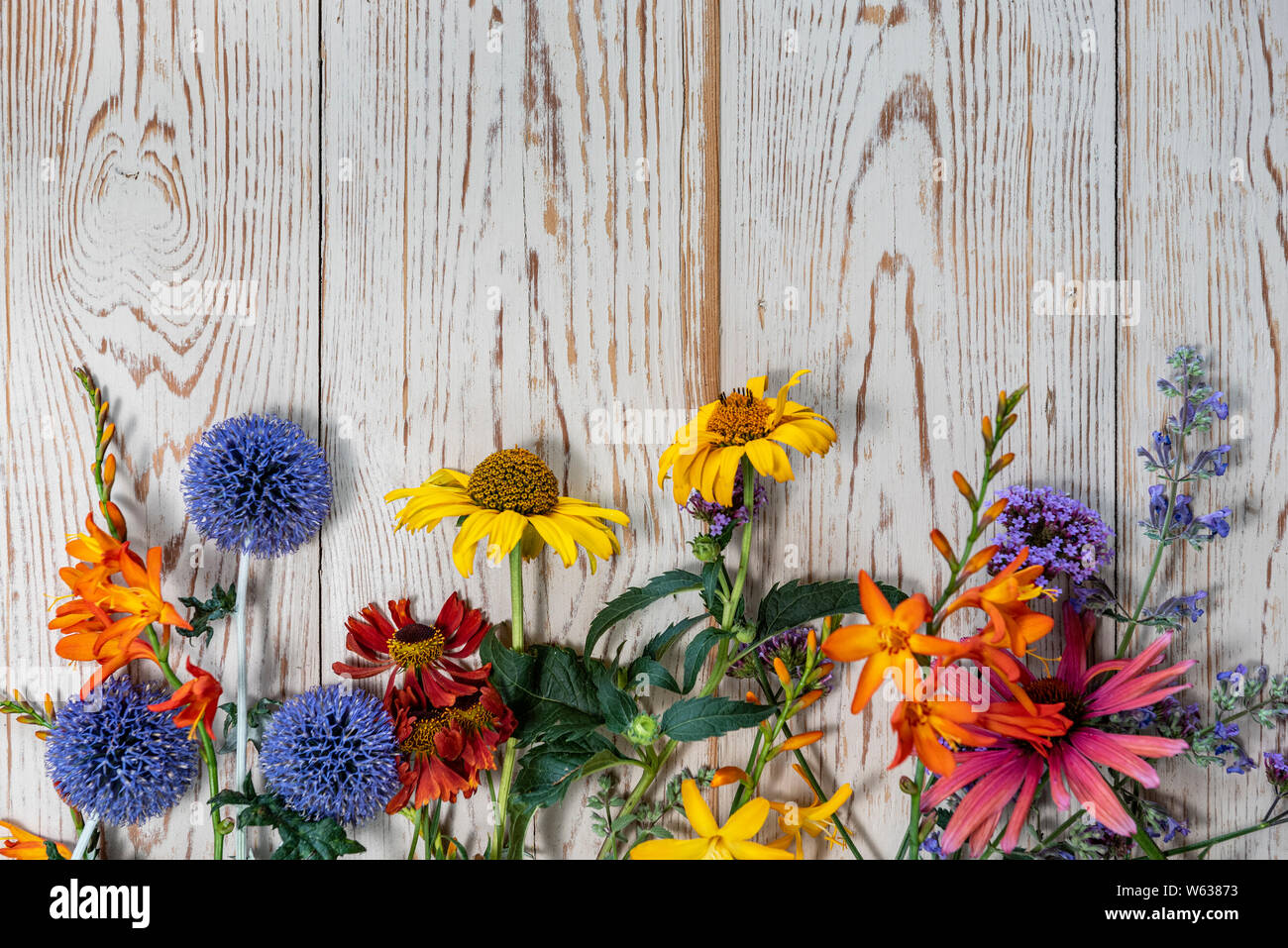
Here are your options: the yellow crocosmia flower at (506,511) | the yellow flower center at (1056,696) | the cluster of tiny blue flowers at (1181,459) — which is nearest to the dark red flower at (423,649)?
the yellow crocosmia flower at (506,511)

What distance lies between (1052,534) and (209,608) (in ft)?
2.85

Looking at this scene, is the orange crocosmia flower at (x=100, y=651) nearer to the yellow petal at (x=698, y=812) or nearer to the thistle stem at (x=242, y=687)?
the thistle stem at (x=242, y=687)

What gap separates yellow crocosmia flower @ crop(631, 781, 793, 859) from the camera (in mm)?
642

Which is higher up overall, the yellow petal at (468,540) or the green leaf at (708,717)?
the yellow petal at (468,540)

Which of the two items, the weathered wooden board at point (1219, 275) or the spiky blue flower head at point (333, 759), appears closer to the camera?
the spiky blue flower head at point (333, 759)

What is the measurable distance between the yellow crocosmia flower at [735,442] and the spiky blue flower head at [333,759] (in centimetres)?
39

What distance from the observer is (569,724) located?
0.74 metres

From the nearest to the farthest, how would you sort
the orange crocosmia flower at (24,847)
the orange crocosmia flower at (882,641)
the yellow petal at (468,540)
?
the orange crocosmia flower at (882,641)
the yellow petal at (468,540)
the orange crocosmia flower at (24,847)

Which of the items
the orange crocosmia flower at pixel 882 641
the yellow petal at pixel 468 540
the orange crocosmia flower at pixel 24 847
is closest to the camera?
the orange crocosmia flower at pixel 882 641

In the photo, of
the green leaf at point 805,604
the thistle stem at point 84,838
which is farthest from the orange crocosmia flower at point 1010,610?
the thistle stem at point 84,838

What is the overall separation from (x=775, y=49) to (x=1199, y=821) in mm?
987

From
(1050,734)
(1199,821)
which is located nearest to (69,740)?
(1050,734)

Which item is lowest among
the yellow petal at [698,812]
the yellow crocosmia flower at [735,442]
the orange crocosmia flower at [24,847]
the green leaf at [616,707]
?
the orange crocosmia flower at [24,847]

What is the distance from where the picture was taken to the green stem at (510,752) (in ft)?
2.49
